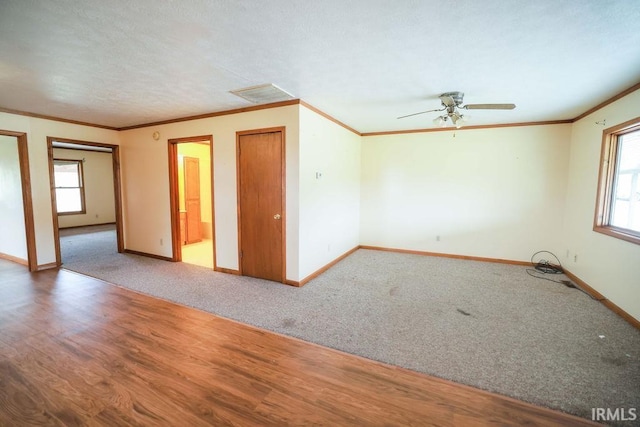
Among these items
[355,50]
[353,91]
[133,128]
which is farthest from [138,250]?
[355,50]

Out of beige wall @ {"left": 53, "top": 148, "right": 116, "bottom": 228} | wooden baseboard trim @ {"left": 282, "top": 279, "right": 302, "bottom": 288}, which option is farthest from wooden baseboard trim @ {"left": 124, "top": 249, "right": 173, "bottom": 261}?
beige wall @ {"left": 53, "top": 148, "right": 116, "bottom": 228}

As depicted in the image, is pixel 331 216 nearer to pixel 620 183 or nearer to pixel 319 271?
pixel 319 271

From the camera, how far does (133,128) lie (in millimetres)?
5090

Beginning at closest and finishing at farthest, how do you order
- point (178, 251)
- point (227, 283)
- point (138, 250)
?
point (227, 283) → point (178, 251) → point (138, 250)

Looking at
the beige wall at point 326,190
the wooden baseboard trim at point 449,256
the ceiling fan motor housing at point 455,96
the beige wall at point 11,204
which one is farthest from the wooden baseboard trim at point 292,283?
the beige wall at point 11,204

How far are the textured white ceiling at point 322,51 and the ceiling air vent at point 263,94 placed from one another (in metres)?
0.12

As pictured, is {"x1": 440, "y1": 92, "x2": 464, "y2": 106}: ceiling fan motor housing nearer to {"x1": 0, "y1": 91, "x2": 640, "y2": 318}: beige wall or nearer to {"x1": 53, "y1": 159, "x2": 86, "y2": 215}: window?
{"x1": 0, "y1": 91, "x2": 640, "y2": 318}: beige wall

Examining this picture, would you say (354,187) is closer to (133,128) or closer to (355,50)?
(355,50)

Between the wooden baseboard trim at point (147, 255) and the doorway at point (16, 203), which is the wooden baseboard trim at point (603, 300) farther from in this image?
the doorway at point (16, 203)

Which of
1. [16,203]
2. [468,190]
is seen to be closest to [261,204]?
[468,190]

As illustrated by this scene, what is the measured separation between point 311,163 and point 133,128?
364 centimetres

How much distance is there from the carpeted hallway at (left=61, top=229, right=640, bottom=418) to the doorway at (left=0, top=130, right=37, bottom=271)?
65 centimetres

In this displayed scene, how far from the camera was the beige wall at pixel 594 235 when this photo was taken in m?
2.89

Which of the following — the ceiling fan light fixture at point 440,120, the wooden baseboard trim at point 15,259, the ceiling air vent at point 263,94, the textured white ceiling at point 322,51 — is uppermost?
the textured white ceiling at point 322,51
